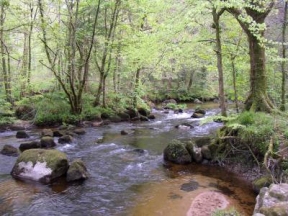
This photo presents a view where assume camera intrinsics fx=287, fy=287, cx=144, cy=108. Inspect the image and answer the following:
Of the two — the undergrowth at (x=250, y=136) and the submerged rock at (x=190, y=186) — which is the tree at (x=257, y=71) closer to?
the undergrowth at (x=250, y=136)

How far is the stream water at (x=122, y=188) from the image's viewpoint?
741cm

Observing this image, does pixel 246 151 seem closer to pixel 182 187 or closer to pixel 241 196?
pixel 241 196

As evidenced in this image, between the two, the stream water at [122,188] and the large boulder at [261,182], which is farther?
the large boulder at [261,182]

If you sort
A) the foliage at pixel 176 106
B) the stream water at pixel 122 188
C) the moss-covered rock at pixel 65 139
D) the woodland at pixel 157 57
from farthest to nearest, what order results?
the foliage at pixel 176 106
the moss-covered rock at pixel 65 139
the woodland at pixel 157 57
the stream water at pixel 122 188

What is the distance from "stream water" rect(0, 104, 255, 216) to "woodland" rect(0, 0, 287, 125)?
11.7 feet

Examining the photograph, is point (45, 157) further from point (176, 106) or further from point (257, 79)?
point (176, 106)

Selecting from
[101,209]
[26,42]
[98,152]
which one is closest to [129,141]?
[98,152]

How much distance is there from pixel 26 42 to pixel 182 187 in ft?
72.4

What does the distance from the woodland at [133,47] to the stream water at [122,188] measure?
11.7 feet

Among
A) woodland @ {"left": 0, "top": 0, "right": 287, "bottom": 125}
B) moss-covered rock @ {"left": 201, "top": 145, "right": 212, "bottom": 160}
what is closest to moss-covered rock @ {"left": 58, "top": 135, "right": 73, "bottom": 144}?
woodland @ {"left": 0, "top": 0, "right": 287, "bottom": 125}

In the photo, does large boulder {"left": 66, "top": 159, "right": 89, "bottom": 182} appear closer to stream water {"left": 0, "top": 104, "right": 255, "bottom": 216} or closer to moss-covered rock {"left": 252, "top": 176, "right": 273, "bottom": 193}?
stream water {"left": 0, "top": 104, "right": 255, "bottom": 216}

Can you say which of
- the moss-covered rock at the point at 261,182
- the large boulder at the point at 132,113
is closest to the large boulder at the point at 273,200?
the moss-covered rock at the point at 261,182

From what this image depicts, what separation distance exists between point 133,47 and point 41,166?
1164 cm

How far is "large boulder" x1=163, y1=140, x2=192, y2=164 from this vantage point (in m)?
10.9
